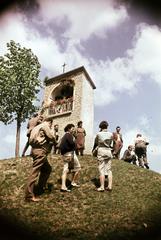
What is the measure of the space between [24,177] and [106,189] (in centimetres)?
246

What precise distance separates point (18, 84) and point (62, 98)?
418 centimetres

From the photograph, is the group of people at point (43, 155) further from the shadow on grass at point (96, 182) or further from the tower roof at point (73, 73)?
the tower roof at point (73, 73)

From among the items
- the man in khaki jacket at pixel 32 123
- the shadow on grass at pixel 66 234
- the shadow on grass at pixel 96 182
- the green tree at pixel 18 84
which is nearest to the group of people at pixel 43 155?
the man in khaki jacket at pixel 32 123

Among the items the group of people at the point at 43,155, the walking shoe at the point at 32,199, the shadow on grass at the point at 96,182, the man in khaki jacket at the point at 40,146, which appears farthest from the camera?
the shadow on grass at the point at 96,182

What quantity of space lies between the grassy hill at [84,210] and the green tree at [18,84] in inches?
448

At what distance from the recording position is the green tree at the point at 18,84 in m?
20.5

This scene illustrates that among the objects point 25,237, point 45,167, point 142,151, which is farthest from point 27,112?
point 25,237

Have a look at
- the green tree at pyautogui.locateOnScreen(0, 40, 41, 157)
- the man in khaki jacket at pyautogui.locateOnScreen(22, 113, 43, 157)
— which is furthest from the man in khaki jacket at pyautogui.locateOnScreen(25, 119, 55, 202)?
the green tree at pyautogui.locateOnScreen(0, 40, 41, 157)

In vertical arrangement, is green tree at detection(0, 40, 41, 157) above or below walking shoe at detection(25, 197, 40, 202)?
above

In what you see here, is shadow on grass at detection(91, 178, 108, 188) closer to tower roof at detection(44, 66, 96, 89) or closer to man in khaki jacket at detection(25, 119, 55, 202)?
man in khaki jacket at detection(25, 119, 55, 202)

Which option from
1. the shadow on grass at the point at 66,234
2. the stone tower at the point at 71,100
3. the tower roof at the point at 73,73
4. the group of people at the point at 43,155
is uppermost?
the tower roof at the point at 73,73

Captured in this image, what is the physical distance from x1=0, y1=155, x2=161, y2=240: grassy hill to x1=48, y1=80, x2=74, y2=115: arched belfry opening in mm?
13464

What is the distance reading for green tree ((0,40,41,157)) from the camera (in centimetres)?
2048

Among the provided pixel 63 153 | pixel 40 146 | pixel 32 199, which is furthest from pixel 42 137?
pixel 32 199
